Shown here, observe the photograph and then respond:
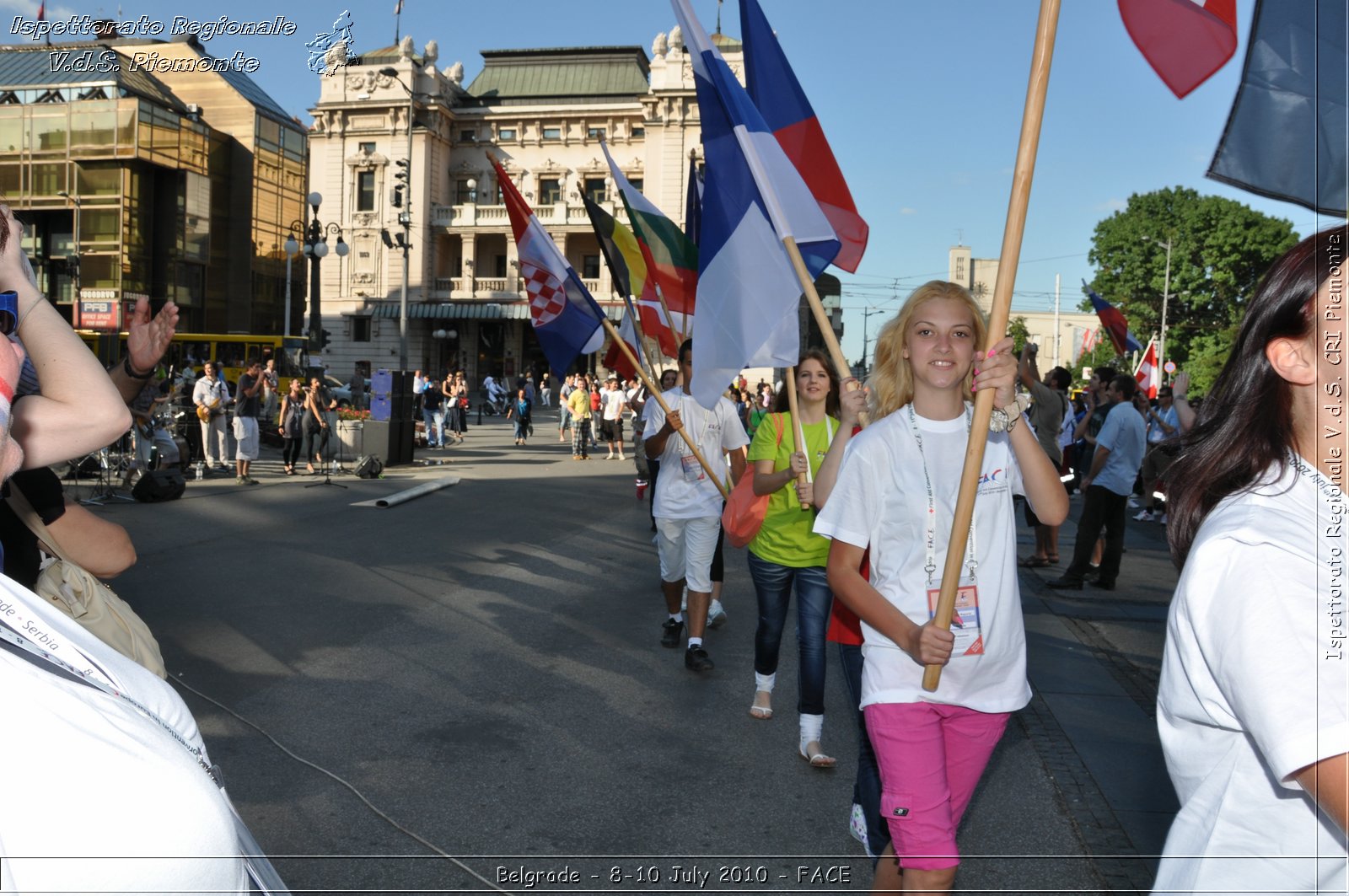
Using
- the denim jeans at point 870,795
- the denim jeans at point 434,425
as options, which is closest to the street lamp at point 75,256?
the denim jeans at point 434,425

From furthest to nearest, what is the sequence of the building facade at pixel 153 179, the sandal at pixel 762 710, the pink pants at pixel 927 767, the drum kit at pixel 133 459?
1. the building facade at pixel 153 179
2. the drum kit at pixel 133 459
3. the sandal at pixel 762 710
4. the pink pants at pixel 927 767

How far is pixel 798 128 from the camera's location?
5066 millimetres

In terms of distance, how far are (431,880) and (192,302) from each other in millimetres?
51889

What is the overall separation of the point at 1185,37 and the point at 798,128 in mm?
2503

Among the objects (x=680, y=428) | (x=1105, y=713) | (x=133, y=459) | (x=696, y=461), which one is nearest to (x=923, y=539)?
(x=680, y=428)

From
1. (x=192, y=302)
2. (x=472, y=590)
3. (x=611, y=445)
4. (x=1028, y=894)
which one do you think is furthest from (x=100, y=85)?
(x=1028, y=894)

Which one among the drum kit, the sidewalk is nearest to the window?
the drum kit

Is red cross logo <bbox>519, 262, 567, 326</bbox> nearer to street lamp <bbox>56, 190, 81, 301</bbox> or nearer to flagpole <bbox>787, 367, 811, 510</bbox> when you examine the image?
flagpole <bbox>787, 367, 811, 510</bbox>

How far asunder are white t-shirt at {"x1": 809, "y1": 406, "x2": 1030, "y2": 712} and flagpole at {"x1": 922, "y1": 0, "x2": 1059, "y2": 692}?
21cm

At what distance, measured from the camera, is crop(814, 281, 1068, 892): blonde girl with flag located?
282cm

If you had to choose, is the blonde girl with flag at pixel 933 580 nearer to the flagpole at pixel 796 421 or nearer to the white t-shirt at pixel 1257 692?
the white t-shirt at pixel 1257 692

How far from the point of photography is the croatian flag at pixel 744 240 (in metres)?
4.50

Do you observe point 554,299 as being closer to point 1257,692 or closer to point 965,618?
point 965,618

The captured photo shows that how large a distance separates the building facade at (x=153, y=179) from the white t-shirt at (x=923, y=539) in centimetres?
2879
